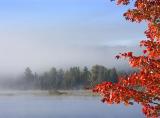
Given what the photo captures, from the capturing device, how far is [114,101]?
18.1 m

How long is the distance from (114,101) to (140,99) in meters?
0.88

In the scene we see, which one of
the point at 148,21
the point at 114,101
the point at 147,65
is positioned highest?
the point at 148,21

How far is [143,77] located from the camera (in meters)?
18.3

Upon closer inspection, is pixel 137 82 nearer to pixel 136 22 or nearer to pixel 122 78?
pixel 122 78

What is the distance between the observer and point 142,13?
18250mm

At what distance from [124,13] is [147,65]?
6.83 ft

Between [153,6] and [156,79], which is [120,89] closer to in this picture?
[156,79]

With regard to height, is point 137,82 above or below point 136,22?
below

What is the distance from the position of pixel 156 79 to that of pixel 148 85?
464mm

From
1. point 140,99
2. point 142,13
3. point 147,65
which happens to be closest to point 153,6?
point 142,13

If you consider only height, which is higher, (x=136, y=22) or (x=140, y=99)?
(x=136, y=22)

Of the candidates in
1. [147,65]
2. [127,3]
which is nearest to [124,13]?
[127,3]

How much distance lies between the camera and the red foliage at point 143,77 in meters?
18.0

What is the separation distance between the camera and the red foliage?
59.2 ft
